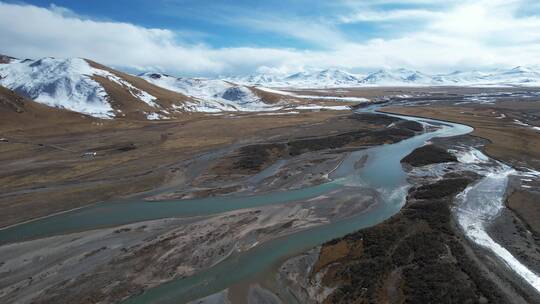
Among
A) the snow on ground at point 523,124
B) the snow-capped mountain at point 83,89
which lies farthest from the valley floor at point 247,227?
the snow-capped mountain at point 83,89

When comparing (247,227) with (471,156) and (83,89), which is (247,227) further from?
(83,89)

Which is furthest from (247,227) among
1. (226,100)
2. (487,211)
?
(226,100)

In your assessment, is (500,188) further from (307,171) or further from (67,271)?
(67,271)

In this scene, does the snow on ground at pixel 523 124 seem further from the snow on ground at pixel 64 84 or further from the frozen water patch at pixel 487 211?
the snow on ground at pixel 64 84

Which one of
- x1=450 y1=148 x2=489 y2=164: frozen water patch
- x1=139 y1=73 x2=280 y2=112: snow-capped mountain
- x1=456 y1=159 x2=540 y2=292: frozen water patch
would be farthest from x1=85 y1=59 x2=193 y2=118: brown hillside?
x1=456 y1=159 x2=540 y2=292: frozen water patch

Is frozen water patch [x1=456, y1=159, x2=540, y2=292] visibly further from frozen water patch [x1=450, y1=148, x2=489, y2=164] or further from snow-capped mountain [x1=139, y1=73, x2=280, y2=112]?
snow-capped mountain [x1=139, y1=73, x2=280, y2=112]

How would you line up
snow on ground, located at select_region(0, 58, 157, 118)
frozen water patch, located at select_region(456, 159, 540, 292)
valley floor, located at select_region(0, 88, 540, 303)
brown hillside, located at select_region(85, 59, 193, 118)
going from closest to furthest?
valley floor, located at select_region(0, 88, 540, 303)
frozen water patch, located at select_region(456, 159, 540, 292)
snow on ground, located at select_region(0, 58, 157, 118)
brown hillside, located at select_region(85, 59, 193, 118)

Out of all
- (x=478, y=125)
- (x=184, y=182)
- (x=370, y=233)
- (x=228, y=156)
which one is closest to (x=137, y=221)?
(x=184, y=182)

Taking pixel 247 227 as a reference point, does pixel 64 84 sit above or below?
above
